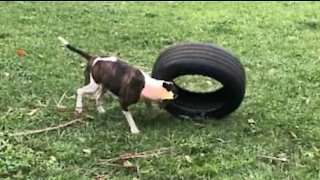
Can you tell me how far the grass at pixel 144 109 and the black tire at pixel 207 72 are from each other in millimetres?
105

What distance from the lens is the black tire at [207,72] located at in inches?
198

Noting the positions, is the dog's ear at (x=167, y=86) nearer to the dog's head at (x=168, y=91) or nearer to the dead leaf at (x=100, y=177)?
the dog's head at (x=168, y=91)

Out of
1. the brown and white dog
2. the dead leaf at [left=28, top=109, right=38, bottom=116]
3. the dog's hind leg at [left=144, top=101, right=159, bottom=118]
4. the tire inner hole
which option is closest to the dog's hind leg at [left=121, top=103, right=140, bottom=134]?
the brown and white dog

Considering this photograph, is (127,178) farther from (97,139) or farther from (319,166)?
(319,166)

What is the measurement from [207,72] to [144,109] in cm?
71

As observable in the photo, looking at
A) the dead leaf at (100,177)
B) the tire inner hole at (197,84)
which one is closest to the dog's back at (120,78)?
the dead leaf at (100,177)

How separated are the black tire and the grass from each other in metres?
0.11

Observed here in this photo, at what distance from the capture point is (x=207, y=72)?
502 centimetres

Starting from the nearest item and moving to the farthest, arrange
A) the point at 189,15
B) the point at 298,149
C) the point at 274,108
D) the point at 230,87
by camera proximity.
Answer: the point at 298,149 < the point at 230,87 < the point at 274,108 < the point at 189,15

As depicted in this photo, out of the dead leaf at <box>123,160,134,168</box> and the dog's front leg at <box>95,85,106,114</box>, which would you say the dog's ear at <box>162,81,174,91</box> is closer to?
the dog's front leg at <box>95,85,106,114</box>

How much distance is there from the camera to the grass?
4469 mm

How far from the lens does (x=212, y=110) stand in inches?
207

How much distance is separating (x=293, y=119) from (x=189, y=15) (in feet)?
15.1

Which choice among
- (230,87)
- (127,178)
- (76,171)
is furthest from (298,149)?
(76,171)
